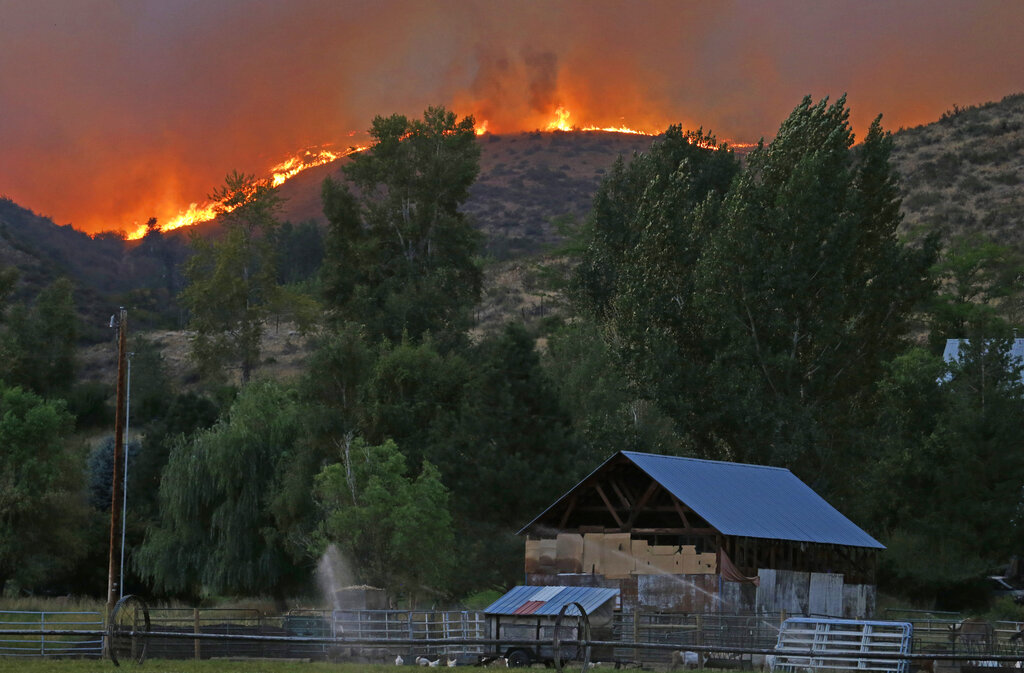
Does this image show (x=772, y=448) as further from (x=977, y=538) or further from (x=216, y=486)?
(x=216, y=486)

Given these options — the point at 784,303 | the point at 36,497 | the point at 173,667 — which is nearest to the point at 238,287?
the point at 36,497

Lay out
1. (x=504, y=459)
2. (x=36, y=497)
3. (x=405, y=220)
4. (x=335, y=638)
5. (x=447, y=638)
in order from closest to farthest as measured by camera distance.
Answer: (x=447, y=638)
(x=335, y=638)
(x=504, y=459)
(x=36, y=497)
(x=405, y=220)

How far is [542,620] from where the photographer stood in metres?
38.2

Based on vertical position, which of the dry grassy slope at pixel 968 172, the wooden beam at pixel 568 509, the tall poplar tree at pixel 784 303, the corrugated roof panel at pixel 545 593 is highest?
the dry grassy slope at pixel 968 172

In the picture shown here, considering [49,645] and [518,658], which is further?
[49,645]

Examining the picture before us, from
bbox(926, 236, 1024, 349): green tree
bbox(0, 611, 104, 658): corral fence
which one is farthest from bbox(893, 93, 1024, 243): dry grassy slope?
bbox(0, 611, 104, 658): corral fence

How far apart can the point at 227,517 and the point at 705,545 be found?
29.2m

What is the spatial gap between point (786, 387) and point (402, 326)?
30.4 m

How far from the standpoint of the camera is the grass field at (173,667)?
3019cm

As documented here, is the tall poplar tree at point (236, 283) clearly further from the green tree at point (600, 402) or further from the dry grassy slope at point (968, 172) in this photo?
the dry grassy slope at point (968, 172)

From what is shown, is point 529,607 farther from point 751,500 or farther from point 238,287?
point 238,287

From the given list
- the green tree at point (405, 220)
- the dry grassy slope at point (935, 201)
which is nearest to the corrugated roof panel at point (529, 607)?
the green tree at point (405, 220)

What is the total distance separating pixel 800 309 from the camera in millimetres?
62500

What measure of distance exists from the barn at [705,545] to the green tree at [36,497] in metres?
31.2
